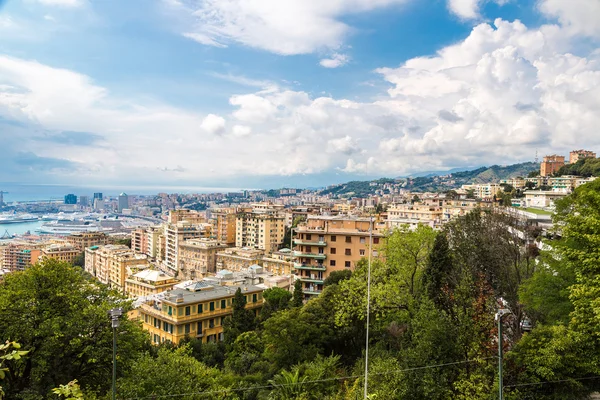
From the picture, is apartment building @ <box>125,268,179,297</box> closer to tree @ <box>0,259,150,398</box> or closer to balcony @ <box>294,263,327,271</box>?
balcony @ <box>294,263,327,271</box>

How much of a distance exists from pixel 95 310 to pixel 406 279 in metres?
11.1

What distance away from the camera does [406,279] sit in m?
15.9

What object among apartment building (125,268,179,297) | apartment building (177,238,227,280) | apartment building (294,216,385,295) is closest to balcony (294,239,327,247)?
apartment building (294,216,385,295)

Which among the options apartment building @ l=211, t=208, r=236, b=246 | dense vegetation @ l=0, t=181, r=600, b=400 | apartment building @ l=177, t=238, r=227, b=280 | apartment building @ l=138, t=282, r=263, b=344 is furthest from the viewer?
apartment building @ l=211, t=208, r=236, b=246

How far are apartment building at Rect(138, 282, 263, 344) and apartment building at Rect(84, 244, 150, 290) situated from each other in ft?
95.4

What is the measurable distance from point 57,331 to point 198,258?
5293 centimetres

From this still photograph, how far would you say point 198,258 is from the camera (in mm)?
62000

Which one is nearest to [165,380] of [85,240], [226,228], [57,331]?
[57,331]

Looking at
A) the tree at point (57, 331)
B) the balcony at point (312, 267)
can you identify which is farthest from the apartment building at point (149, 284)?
the tree at point (57, 331)

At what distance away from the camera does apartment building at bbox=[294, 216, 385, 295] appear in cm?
3200

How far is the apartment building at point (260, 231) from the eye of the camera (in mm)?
66125

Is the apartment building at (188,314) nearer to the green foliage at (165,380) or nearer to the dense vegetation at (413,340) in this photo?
the dense vegetation at (413,340)

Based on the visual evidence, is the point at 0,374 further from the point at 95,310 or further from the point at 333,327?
the point at 333,327

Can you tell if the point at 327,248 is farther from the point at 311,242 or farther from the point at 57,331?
the point at 57,331
